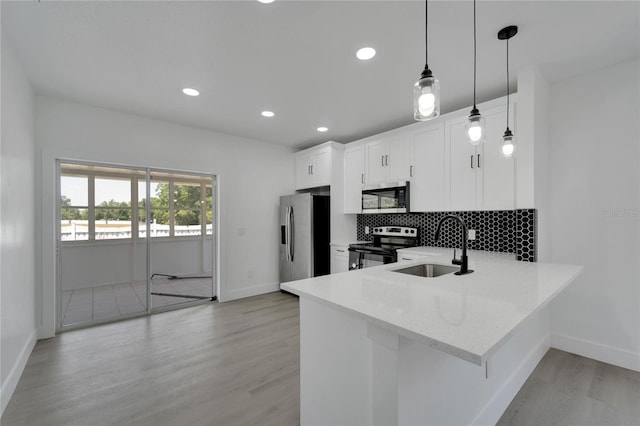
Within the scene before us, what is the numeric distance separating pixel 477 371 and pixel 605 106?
2631mm

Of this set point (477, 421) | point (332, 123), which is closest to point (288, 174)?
point (332, 123)

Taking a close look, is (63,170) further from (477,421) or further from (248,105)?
(477,421)

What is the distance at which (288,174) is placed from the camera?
197 inches

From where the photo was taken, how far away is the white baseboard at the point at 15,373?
1854 millimetres

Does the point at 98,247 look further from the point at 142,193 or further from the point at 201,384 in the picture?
the point at 201,384

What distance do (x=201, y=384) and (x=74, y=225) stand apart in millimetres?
3084

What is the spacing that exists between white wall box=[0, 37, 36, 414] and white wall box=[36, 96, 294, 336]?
0.20 meters

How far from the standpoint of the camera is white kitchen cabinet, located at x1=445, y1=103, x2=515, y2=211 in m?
2.70

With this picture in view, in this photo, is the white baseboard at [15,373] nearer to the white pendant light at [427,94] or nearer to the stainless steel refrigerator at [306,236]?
the stainless steel refrigerator at [306,236]

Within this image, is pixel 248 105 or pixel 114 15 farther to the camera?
pixel 248 105

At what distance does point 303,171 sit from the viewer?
4.86 metres

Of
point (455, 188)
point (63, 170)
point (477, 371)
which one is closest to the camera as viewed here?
point (477, 371)

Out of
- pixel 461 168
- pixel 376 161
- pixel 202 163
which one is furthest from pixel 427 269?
pixel 202 163

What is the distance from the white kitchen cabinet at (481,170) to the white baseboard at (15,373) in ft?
13.1
